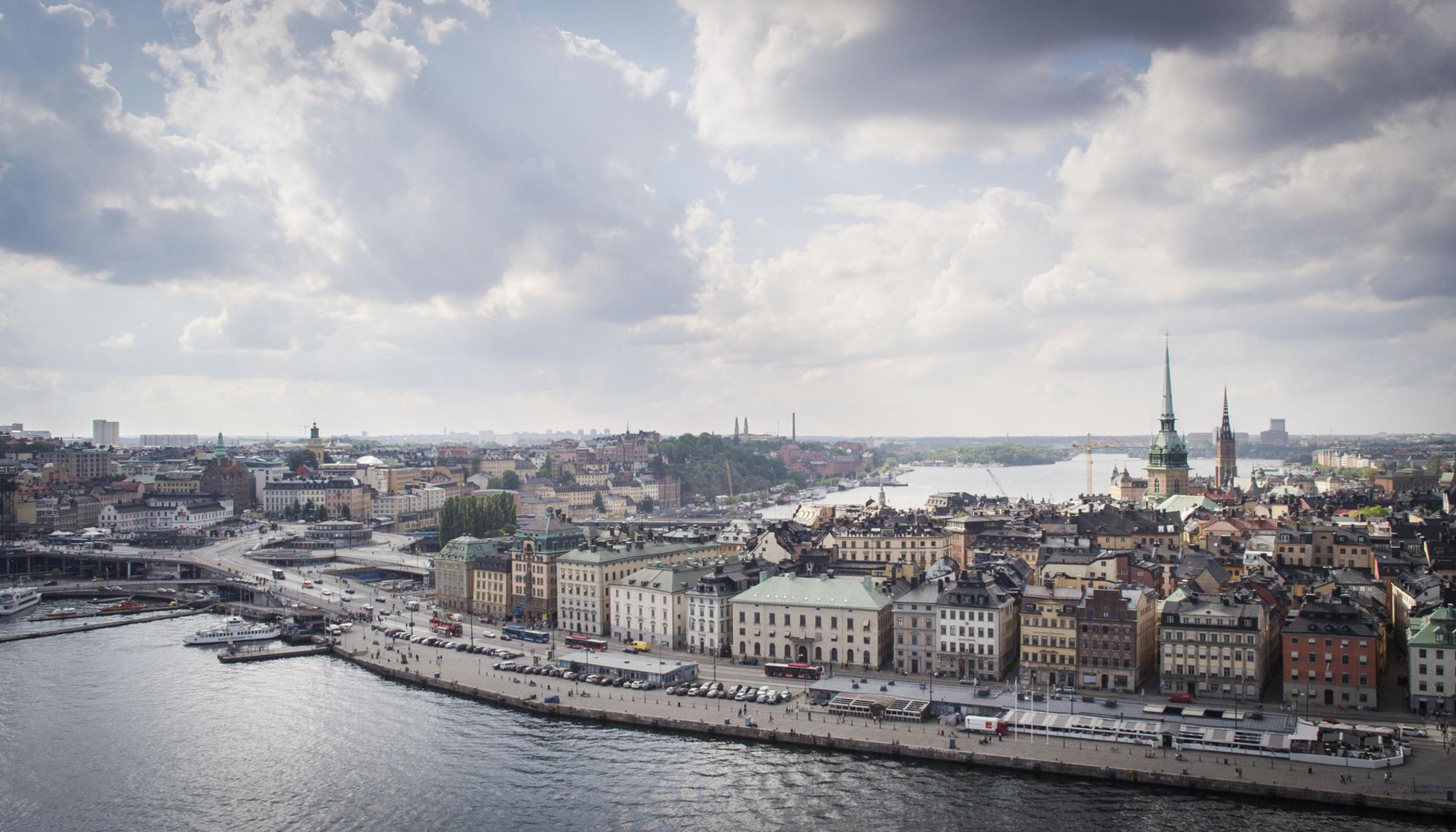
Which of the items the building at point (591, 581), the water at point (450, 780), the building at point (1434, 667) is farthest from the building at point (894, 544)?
the building at point (1434, 667)

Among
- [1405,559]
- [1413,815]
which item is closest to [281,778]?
[1413,815]

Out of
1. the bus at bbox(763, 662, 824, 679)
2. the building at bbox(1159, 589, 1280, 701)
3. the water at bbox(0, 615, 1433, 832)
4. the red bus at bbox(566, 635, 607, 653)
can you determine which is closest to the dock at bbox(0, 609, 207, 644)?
the water at bbox(0, 615, 1433, 832)

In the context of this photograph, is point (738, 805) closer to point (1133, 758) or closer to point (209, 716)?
point (1133, 758)

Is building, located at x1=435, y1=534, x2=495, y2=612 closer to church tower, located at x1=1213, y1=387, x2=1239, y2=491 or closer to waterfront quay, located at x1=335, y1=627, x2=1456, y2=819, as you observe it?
waterfront quay, located at x1=335, y1=627, x2=1456, y2=819

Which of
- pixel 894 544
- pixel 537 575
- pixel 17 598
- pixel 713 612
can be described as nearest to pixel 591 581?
pixel 537 575

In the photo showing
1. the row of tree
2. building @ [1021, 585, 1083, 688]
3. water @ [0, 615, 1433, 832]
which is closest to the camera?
water @ [0, 615, 1433, 832]
